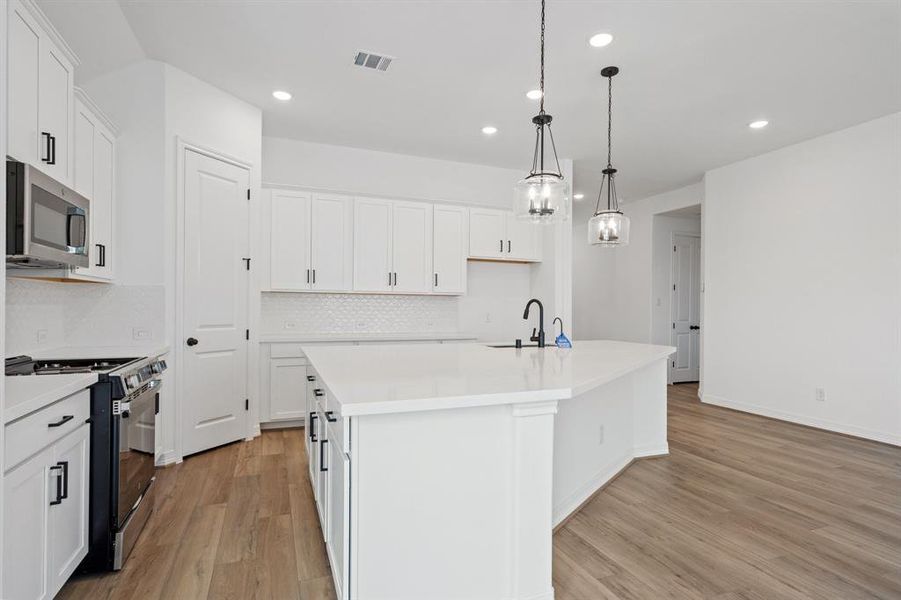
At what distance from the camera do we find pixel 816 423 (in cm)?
482

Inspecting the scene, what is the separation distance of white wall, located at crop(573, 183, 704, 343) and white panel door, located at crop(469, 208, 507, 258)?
9.73 ft

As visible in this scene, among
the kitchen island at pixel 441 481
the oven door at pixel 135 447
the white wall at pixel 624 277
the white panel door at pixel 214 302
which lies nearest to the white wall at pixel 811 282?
the white wall at pixel 624 277

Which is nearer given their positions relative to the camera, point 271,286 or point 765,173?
point 271,286

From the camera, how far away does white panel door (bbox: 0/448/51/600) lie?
1468mm

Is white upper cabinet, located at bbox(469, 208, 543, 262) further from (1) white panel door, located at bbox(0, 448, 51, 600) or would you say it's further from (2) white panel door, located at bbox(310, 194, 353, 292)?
(1) white panel door, located at bbox(0, 448, 51, 600)

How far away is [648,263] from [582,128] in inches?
138

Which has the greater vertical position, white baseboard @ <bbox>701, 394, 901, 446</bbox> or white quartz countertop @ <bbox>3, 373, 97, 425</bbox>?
white quartz countertop @ <bbox>3, 373, 97, 425</bbox>

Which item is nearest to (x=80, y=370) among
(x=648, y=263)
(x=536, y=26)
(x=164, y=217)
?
(x=164, y=217)

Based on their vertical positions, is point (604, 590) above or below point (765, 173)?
below

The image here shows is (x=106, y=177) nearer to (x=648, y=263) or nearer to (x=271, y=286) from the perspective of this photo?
(x=271, y=286)

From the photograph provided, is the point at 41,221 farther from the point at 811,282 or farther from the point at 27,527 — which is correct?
the point at 811,282

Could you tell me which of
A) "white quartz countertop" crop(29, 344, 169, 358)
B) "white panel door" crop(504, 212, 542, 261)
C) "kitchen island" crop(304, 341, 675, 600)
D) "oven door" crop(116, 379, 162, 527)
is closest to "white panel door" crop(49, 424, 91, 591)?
"oven door" crop(116, 379, 162, 527)

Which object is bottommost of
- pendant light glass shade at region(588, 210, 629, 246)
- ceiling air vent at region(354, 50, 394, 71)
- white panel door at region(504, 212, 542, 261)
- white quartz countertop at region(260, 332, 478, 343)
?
white quartz countertop at region(260, 332, 478, 343)

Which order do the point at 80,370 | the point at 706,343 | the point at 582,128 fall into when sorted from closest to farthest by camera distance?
the point at 80,370 < the point at 582,128 < the point at 706,343
